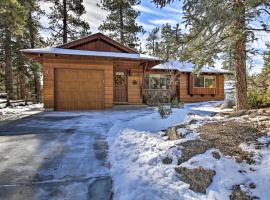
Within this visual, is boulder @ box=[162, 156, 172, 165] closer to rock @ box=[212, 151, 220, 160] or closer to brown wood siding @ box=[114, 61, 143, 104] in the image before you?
rock @ box=[212, 151, 220, 160]

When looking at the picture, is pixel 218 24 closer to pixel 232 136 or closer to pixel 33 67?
pixel 232 136

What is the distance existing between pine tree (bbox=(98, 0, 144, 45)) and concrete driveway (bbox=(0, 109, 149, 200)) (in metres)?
22.2

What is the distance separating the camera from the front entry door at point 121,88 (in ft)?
59.4

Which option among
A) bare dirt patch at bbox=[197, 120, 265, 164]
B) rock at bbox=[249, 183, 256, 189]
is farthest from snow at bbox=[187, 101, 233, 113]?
rock at bbox=[249, 183, 256, 189]

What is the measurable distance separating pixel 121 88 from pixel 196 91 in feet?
27.3

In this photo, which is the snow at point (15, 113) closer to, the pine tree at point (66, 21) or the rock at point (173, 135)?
the rock at point (173, 135)

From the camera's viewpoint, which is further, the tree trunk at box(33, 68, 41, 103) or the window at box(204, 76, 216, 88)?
the tree trunk at box(33, 68, 41, 103)

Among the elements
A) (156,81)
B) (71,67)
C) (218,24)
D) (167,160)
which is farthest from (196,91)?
(167,160)

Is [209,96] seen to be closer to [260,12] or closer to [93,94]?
[93,94]

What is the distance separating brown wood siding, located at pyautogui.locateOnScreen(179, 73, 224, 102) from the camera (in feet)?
77.5

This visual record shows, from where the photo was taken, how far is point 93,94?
14.8 metres

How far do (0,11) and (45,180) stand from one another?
32.8ft

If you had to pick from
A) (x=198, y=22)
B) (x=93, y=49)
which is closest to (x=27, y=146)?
(x=198, y=22)

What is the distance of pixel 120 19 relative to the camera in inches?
1136
